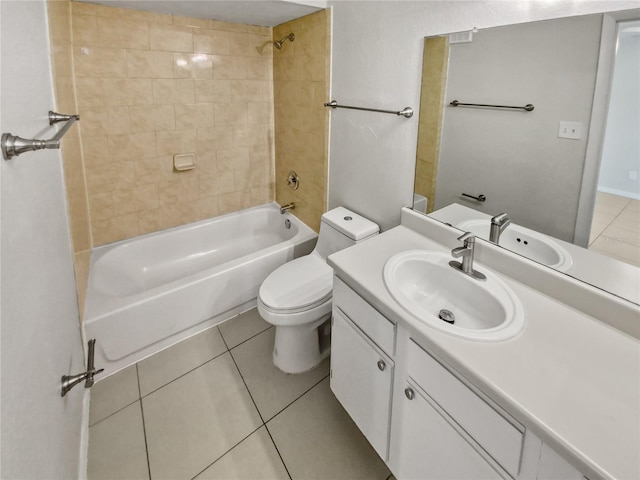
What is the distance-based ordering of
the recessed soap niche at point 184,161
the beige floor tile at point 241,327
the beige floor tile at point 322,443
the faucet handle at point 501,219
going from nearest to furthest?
the faucet handle at point 501,219 → the beige floor tile at point 322,443 → the beige floor tile at point 241,327 → the recessed soap niche at point 184,161

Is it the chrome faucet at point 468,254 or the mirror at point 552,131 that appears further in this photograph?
the chrome faucet at point 468,254

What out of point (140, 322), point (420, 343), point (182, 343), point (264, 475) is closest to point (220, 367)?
point (182, 343)

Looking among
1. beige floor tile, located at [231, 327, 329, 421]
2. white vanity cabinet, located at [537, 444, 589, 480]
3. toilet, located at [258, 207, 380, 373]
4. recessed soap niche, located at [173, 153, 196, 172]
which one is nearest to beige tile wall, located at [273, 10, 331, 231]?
toilet, located at [258, 207, 380, 373]

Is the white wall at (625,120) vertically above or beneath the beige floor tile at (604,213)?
above

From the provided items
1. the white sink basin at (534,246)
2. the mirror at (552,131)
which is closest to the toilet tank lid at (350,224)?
the mirror at (552,131)

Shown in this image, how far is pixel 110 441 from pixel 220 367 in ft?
1.88

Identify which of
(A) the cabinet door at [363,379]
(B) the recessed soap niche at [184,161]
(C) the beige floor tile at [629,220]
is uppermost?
(B) the recessed soap niche at [184,161]

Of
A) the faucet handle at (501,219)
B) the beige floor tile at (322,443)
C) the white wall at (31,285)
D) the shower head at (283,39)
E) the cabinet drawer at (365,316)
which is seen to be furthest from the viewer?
the shower head at (283,39)

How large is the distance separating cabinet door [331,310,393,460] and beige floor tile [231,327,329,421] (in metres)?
0.36

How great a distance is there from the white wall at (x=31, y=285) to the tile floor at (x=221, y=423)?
0.35m

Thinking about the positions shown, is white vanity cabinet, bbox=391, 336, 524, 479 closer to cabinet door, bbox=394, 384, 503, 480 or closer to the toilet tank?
cabinet door, bbox=394, 384, 503, 480

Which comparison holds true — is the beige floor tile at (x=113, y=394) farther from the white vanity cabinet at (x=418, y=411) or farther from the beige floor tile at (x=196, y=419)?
the white vanity cabinet at (x=418, y=411)

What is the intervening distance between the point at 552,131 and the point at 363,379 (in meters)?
1.10

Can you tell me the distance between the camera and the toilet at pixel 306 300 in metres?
1.74
